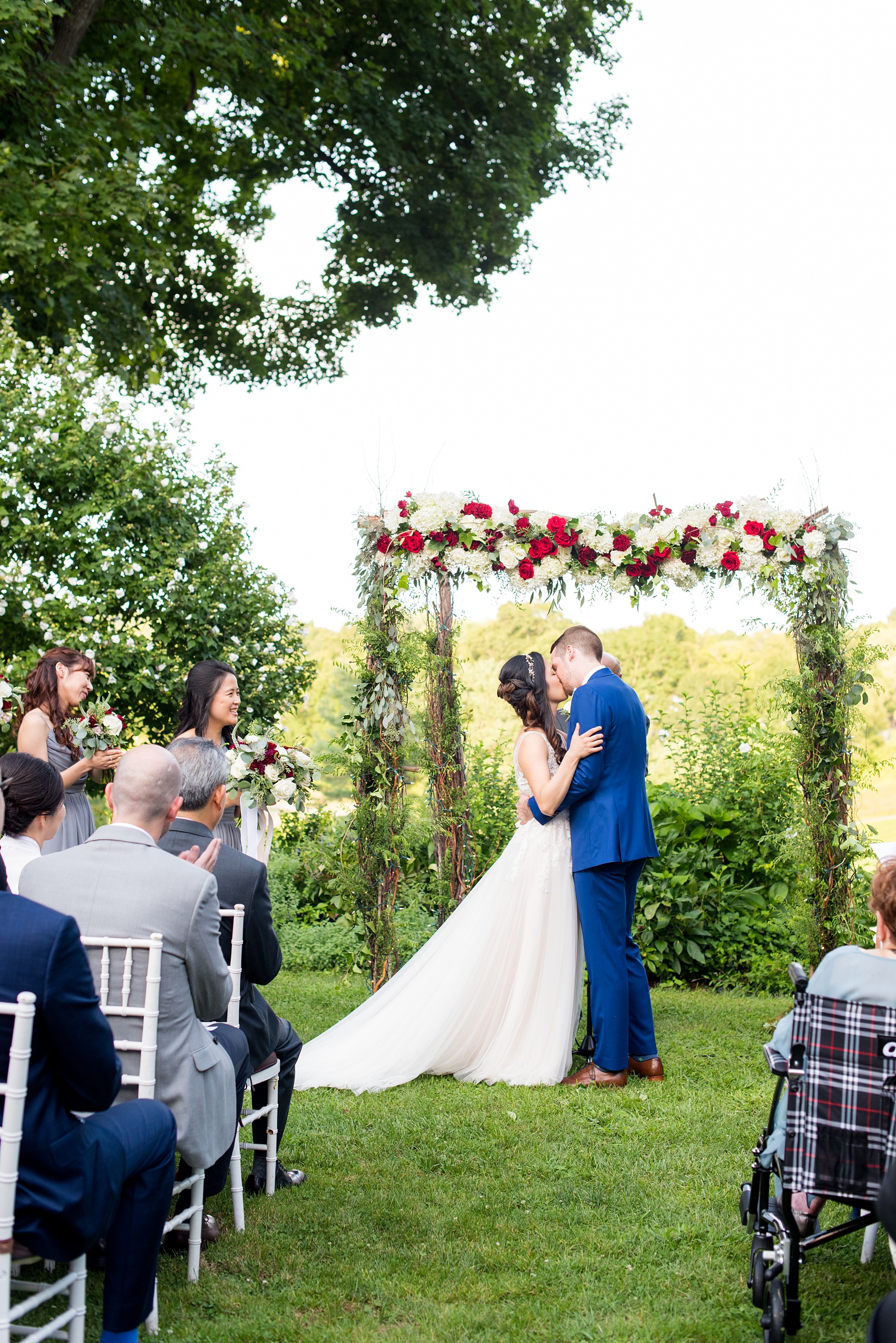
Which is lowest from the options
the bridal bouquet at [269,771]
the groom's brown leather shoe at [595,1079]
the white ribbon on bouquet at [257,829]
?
the groom's brown leather shoe at [595,1079]

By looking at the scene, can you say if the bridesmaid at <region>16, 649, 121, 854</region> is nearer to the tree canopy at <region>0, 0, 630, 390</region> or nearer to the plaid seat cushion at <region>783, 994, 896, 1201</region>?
the plaid seat cushion at <region>783, 994, 896, 1201</region>

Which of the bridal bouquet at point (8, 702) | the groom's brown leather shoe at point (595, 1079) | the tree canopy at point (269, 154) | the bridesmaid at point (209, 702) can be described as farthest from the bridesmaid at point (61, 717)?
the tree canopy at point (269, 154)

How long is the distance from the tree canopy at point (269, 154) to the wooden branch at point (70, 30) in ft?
0.06

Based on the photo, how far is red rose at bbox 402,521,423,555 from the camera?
6.26 meters

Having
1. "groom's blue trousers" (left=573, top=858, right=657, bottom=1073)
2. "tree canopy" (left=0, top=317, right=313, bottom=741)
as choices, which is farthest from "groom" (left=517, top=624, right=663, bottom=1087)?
"tree canopy" (left=0, top=317, right=313, bottom=741)

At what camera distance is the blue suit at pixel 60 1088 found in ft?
7.10

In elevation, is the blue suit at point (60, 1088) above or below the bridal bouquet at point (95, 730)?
below

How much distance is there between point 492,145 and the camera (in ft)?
47.7

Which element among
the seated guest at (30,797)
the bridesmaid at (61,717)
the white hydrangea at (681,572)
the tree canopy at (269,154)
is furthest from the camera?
the tree canopy at (269,154)

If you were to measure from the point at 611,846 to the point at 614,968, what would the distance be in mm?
585

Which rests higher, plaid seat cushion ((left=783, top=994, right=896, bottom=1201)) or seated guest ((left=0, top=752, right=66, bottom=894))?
seated guest ((left=0, top=752, right=66, bottom=894))

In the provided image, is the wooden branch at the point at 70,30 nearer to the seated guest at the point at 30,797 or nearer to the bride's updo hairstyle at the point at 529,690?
the bride's updo hairstyle at the point at 529,690

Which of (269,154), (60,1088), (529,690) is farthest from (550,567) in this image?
(269,154)

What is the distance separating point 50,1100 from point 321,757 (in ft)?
13.0
